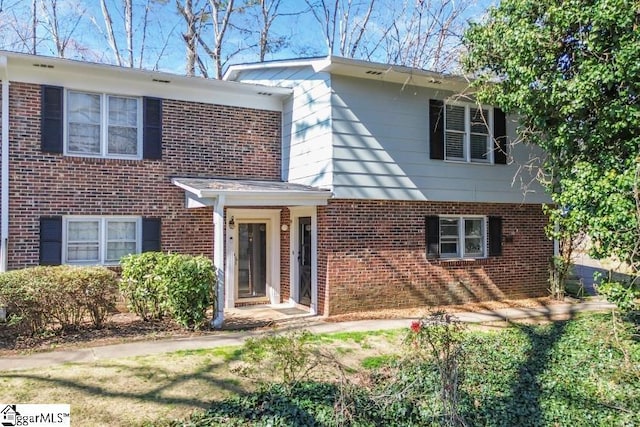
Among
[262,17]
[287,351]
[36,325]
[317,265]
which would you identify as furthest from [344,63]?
[262,17]

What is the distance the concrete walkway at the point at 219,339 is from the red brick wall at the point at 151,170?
123 inches

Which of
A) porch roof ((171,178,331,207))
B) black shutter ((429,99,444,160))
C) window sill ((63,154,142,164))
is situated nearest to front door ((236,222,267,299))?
porch roof ((171,178,331,207))

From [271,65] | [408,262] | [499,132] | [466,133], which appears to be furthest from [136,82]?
[499,132]

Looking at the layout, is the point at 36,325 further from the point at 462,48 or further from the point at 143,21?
the point at 143,21

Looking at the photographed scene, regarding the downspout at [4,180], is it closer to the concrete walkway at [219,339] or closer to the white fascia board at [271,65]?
the concrete walkway at [219,339]

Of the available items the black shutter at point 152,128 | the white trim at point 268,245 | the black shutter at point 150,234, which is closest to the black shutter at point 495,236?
the white trim at point 268,245

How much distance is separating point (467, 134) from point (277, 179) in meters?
4.71

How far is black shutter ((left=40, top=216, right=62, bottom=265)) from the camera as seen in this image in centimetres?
945

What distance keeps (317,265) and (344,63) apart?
13.8ft

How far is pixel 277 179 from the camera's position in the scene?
11930 mm

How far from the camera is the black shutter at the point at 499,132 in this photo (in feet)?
40.0

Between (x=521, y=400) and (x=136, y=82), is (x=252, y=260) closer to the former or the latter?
(x=136, y=82)

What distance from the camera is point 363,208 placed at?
10.6 m

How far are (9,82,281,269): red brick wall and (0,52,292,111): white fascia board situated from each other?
19 centimetres
